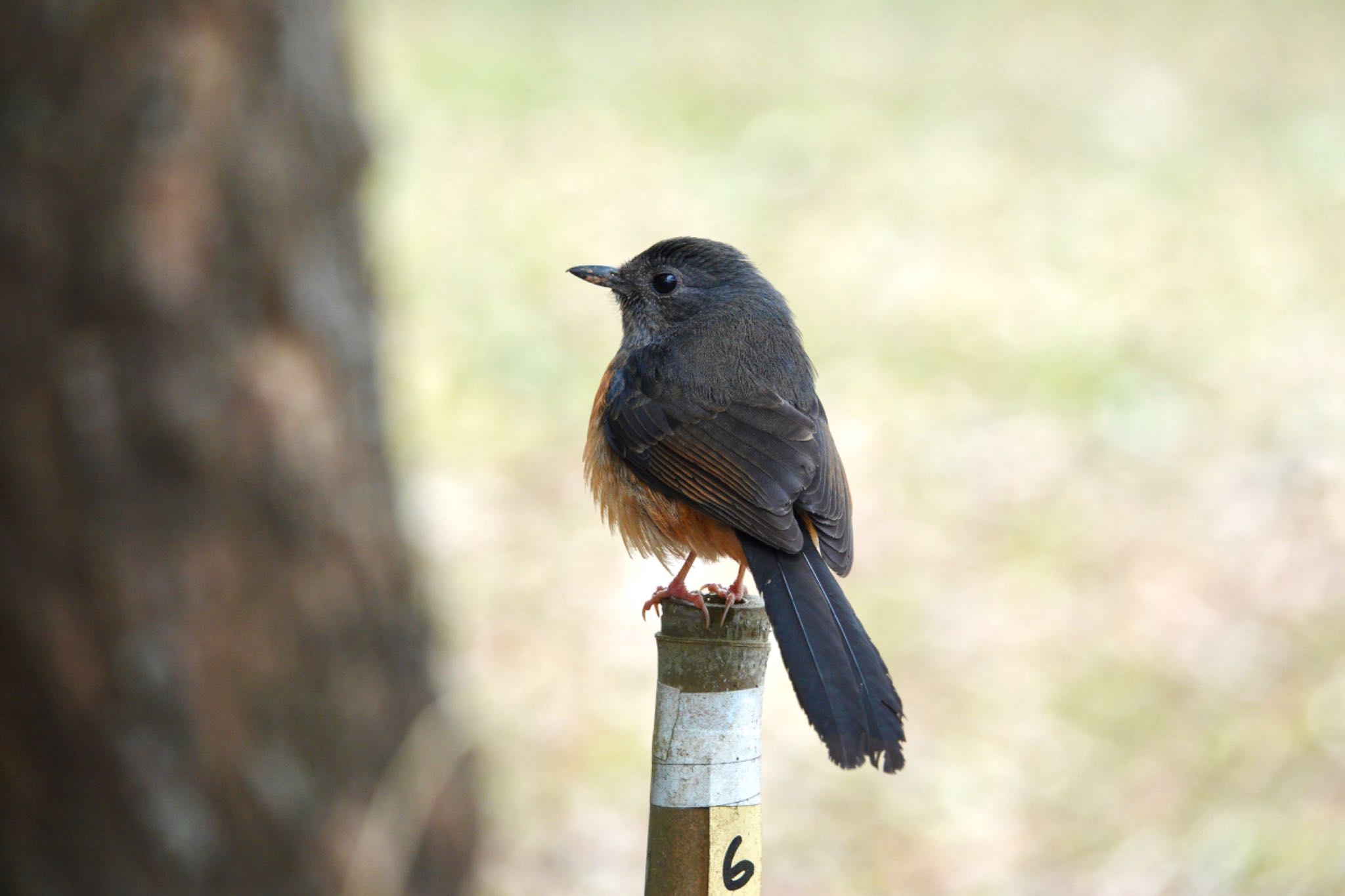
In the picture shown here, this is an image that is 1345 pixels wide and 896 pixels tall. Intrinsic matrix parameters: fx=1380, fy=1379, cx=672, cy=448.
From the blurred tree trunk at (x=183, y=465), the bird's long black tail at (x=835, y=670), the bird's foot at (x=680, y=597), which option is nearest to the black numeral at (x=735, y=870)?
the bird's long black tail at (x=835, y=670)

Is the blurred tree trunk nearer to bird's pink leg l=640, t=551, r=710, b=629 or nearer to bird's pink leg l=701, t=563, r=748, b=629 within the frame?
bird's pink leg l=640, t=551, r=710, b=629

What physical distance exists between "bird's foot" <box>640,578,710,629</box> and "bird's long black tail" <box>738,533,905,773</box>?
0.15 m

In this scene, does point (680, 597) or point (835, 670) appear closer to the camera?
point (835, 670)

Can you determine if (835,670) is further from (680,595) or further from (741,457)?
(741,457)

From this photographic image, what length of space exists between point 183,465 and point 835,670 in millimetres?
2068

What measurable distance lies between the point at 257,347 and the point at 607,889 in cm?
299

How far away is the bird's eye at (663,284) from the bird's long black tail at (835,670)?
1405mm

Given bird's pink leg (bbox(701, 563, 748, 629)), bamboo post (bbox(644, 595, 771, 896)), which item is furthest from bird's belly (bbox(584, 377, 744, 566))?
bamboo post (bbox(644, 595, 771, 896))

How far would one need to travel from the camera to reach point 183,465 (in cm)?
368

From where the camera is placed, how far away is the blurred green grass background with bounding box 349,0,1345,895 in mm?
5883

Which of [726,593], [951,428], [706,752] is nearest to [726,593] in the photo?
[726,593]

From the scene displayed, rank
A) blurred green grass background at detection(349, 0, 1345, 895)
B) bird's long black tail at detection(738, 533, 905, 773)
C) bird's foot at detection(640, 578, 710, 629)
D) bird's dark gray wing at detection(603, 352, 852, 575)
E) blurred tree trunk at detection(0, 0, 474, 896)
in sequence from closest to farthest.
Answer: bird's long black tail at detection(738, 533, 905, 773) → bird's foot at detection(640, 578, 710, 629) → bird's dark gray wing at detection(603, 352, 852, 575) → blurred tree trunk at detection(0, 0, 474, 896) → blurred green grass background at detection(349, 0, 1345, 895)

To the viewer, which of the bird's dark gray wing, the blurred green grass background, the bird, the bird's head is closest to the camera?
the bird

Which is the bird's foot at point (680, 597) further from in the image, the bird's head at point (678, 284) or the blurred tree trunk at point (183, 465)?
the blurred tree trunk at point (183, 465)
